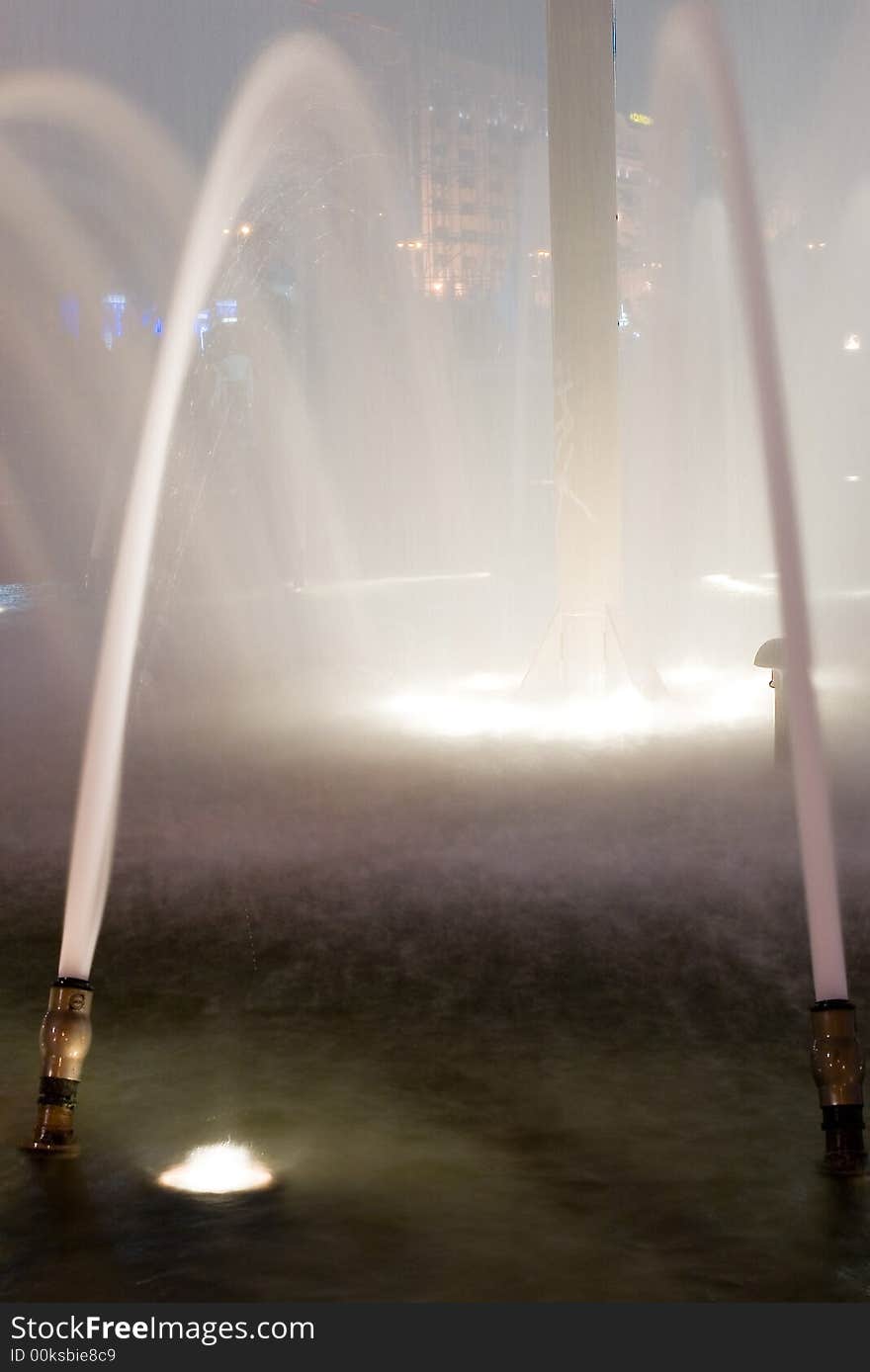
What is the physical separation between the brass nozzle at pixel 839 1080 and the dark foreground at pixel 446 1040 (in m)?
0.12

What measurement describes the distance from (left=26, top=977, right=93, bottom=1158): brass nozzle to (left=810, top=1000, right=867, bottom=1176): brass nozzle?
2.30m

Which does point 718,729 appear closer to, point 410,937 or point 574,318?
point 574,318

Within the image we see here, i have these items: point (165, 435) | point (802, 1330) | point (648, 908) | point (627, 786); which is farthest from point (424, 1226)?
point (627, 786)

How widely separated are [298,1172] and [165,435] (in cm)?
420

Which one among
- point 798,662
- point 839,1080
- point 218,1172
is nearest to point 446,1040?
point 218,1172

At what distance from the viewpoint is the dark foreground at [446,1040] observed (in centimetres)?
467

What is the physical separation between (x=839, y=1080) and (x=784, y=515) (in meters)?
2.14

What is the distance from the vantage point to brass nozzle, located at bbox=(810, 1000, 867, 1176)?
17.4 ft

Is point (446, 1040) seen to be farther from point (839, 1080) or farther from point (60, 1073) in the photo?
point (839, 1080)

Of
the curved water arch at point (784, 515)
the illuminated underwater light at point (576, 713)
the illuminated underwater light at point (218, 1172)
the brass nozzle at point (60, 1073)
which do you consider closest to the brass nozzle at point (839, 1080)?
the curved water arch at point (784, 515)

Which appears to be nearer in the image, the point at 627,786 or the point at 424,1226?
the point at 424,1226

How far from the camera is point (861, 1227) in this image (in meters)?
4.78

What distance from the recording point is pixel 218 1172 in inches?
211

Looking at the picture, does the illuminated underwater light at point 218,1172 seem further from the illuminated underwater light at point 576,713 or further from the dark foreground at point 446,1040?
the illuminated underwater light at point 576,713
